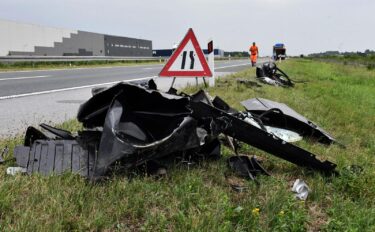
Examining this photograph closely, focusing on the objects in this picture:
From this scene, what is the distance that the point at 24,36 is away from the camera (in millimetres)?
51125

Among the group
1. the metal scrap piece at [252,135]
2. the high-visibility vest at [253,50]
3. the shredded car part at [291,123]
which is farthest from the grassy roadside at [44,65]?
the metal scrap piece at [252,135]

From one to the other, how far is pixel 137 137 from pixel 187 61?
4.24m

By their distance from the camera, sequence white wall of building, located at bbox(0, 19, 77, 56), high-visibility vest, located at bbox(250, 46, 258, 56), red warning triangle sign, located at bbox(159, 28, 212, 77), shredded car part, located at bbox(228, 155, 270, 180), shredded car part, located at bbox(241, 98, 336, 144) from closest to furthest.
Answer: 1. shredded car part, located at bbox(228, 155, 270, 180)
2. shredded car part, located at bbox(241, 98, 336, 144)
3. red warning triangle sign, located at bbox(159, 28, 212, 77)
4. high-visibility vest, located at bbox(250, 46, 258, 56)
5. white wall of building, located at bbox(0, 19, 77, 56)

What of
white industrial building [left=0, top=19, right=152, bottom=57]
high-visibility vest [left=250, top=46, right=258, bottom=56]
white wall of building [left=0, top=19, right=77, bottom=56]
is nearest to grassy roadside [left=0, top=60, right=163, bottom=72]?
high-visibility vest [left=250, top=46, right=258, bottom=56]

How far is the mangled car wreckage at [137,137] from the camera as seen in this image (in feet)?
9.65

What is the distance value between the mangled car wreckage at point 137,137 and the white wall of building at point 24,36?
4761 cm

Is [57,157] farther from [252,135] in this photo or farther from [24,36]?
[24,36]

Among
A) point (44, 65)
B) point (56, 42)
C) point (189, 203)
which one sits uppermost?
point (56, 42)

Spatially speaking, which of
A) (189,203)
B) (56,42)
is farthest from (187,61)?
(56,42)

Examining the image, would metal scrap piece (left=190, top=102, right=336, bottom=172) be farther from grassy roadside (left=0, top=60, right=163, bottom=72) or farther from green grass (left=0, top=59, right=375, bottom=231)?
grassy roadside (left=0, top=60, right=163, bottom=72)

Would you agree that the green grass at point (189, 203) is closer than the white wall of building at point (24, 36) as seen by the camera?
Yes

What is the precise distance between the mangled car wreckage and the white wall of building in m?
47.6

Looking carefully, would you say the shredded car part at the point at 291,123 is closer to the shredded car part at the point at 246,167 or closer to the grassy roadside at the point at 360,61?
the shredded car part at the point at 246,167

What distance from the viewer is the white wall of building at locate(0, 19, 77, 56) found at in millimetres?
46812
